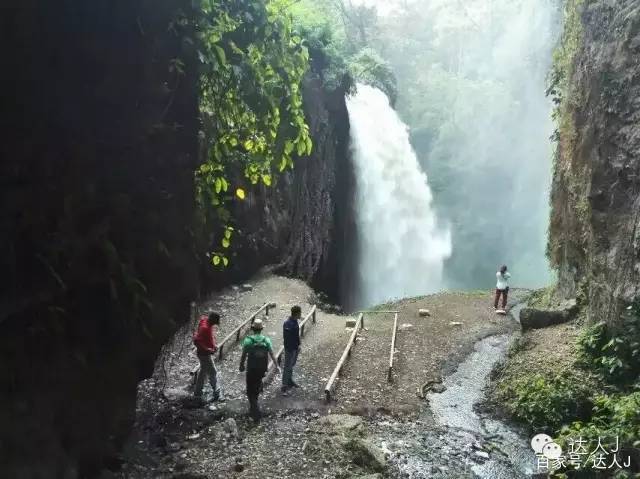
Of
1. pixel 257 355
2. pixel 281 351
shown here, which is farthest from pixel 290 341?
pixel 281 351

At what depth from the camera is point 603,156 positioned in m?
9.83

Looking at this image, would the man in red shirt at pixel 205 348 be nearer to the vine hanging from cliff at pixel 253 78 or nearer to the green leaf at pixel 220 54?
the vine hanging from cliff at pixel 253 78

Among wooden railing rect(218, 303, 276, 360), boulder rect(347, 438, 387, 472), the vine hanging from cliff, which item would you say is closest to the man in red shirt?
the vine hanging from cliff

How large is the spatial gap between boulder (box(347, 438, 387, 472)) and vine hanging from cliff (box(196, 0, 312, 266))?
3.09 meters

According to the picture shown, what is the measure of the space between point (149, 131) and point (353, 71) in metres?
24.2

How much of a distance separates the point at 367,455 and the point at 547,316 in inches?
265

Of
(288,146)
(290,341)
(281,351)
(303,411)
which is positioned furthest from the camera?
(281,351)

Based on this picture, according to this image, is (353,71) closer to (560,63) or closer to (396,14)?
(560,63)

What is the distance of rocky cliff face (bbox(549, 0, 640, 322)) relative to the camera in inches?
343

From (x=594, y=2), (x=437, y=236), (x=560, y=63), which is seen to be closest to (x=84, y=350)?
(x=594, y=2)

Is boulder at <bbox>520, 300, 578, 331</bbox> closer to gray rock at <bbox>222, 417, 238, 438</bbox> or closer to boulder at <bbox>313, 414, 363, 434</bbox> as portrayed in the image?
boulder at <bbox>313, 414, 363, 434</bbox>

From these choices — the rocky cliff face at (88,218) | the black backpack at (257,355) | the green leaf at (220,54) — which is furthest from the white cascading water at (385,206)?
the rocky cliff face at (88,218)

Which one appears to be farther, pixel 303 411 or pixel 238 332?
pixel 238 332

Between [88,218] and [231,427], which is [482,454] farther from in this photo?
[88,218]
